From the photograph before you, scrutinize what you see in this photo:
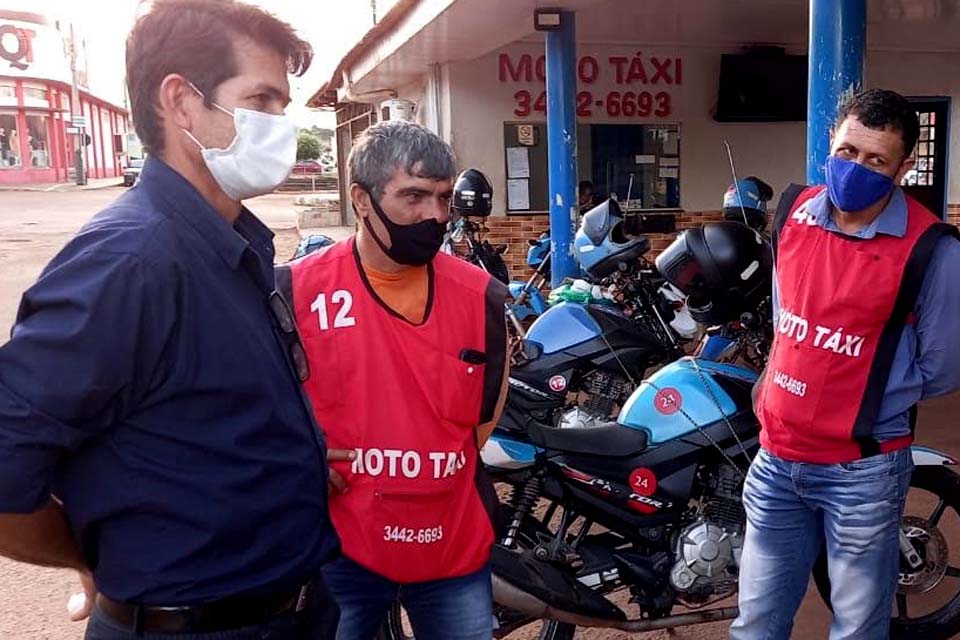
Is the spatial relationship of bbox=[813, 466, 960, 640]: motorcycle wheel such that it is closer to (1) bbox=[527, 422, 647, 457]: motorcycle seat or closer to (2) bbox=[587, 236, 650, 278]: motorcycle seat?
A: (1) bbox=[527, 422, 647, 457]: motorcycle seat

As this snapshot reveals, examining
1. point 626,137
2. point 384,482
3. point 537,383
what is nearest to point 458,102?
point 626,137

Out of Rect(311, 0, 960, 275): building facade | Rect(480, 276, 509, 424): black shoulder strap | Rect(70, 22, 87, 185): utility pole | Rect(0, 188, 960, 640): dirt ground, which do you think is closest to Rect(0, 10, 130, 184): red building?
Rect(70, 22, 87, 185): utility pole

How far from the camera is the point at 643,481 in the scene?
9.00ft

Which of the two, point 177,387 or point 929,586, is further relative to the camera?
point 929,586

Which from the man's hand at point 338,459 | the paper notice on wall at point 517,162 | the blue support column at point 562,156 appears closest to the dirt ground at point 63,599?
the man's hand at point 338,459

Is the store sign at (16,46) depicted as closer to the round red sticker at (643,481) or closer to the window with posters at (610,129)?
the window with posters at (610,129)

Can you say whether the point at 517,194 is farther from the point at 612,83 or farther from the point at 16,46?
the point at 16,46

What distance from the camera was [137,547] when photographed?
4.26 feet

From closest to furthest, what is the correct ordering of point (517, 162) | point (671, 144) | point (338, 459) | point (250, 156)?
point (250, 156), point (338, 459), point (517, 162), point (671, 144)

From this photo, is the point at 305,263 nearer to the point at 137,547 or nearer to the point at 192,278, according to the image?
the point at 192,278

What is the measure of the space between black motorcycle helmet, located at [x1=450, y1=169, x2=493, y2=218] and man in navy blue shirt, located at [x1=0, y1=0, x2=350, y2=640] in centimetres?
530

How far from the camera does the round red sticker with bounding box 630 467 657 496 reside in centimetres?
274

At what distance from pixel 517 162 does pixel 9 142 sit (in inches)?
1506

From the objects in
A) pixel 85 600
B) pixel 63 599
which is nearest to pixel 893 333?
pixel 85 600
